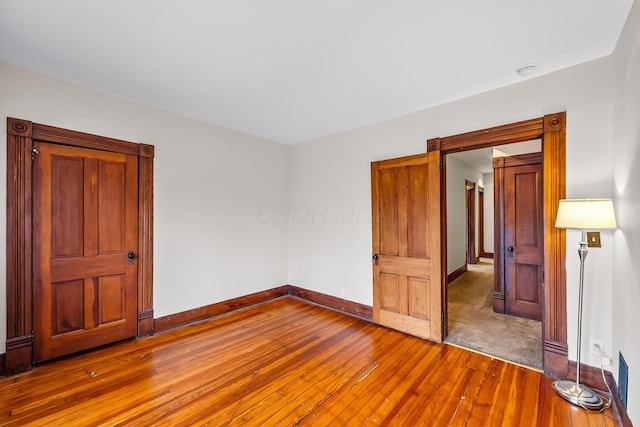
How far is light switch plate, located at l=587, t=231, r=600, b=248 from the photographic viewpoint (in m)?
2.05

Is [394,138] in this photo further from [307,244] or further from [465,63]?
[307,244]

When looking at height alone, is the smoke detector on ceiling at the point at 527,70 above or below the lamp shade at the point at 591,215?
above

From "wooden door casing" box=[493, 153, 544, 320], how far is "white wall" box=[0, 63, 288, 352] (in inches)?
133

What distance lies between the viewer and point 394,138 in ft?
11.5

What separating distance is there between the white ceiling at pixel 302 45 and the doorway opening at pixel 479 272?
1984 millimetres

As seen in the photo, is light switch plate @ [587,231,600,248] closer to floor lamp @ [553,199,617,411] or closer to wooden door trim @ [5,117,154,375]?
floor lamp @ [553,199,617,411]

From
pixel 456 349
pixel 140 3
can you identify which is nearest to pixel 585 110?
pixel 456 349

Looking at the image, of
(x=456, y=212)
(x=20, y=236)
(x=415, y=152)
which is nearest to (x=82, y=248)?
(x=20, y=236)

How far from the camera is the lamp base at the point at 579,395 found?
197cm

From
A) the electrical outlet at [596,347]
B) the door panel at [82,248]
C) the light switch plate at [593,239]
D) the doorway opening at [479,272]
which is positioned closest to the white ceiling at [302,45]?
the door panel at [82,248]

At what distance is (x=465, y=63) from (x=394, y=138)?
128 cm

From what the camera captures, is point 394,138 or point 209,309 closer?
point 394,138

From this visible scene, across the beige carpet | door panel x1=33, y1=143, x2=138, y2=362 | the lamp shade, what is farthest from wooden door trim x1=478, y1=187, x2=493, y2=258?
door panel x1=33, y1=143, x2=138, y2=362

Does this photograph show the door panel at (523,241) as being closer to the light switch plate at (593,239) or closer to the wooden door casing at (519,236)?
the wooden door casing at (519,236)
